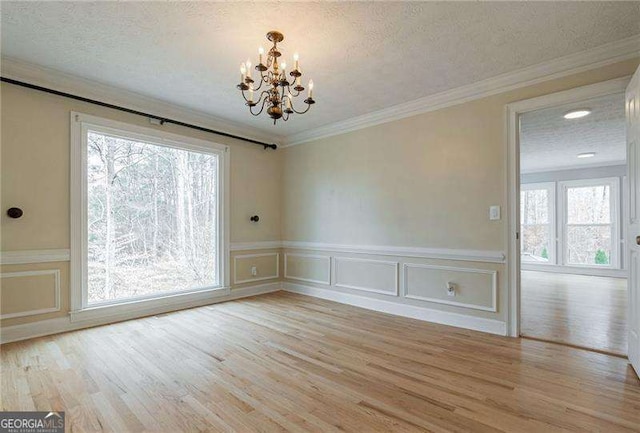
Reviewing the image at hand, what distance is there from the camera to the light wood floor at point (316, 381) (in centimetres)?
182

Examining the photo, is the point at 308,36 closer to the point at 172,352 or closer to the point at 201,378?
the point at 201,378

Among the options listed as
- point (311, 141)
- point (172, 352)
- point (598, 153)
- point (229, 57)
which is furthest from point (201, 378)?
point (598, 153)

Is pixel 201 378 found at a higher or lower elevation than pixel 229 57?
lower

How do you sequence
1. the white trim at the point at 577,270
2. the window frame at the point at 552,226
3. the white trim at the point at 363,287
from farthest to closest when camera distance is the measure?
the window frame at the point at 552,226
the white trim at the point at 577,270
the white trim at the point at 363,287

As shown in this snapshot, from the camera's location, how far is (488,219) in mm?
3340

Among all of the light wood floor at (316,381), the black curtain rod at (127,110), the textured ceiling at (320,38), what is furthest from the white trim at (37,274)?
the textured ceiling at (320,38)

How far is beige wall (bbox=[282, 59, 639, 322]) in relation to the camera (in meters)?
3.29

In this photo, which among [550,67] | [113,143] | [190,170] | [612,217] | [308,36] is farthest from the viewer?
[612,217]

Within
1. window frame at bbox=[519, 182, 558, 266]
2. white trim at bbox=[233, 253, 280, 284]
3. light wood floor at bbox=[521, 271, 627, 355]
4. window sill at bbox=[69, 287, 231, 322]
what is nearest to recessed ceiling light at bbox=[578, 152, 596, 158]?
window frame at bbox=[519, 182, 558, 266]

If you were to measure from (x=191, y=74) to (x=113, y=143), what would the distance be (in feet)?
4.51

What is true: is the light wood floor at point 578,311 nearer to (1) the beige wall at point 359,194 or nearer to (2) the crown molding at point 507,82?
(1) the beige wall at point 359,194

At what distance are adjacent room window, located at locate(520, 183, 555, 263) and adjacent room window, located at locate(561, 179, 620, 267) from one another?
0.93 ft

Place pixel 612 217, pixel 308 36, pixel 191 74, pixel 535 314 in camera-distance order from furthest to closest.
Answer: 1. pixel 612 217
2. pixel 535 314
3. pixel 191 74
4. pixel 308 36

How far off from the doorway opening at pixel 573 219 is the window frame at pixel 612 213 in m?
0.02
